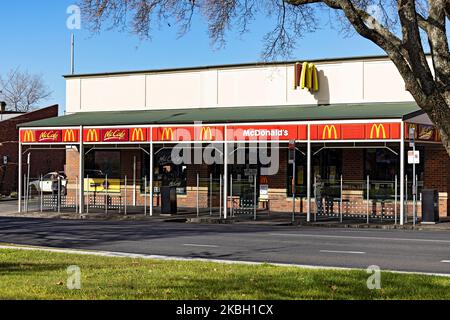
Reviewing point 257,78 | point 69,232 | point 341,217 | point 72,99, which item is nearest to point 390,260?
point 69,232

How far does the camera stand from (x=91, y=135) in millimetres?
29203

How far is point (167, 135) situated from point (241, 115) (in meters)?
2.97

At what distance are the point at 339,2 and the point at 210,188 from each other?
20.7 meters

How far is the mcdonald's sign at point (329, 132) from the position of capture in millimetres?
24297

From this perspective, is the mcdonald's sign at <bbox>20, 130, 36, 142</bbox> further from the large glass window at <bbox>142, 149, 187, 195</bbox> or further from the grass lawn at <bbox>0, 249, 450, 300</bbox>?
the grass lawn at <bbox>0, 249, 450, 300</bbox>

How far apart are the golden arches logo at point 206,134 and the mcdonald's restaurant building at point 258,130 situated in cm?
4

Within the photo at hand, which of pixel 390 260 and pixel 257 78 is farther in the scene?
pixel 257 78

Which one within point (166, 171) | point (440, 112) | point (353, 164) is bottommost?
point (166, 171)

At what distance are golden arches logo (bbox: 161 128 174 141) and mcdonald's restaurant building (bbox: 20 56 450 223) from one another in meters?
0.04

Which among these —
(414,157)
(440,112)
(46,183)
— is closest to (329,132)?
(414,157)

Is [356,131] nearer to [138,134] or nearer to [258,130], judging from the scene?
[258,130]

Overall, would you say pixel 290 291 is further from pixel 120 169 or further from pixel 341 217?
pixel 120 169

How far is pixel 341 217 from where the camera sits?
25.3 meters
